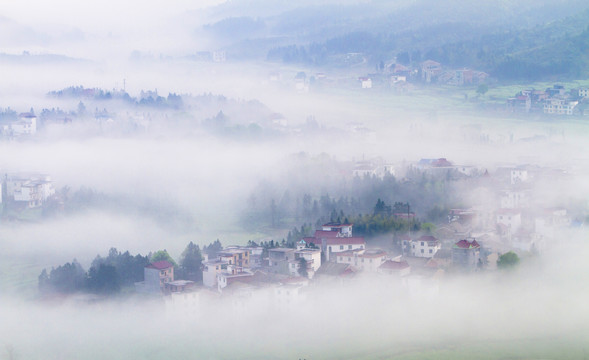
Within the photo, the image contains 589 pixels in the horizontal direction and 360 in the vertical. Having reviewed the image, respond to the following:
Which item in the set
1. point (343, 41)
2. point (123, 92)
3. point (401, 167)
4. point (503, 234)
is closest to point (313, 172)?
point (401, 167)

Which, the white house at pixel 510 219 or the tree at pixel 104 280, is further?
the white house at pixel 510 219

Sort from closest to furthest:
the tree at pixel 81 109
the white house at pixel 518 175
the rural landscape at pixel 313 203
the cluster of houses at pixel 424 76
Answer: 1. the rural landscape at pixel 313 203
2. the white house at pixel 518 175
3. the tree at pixel 81 109
4. the cluster of houses at pixel 424 76

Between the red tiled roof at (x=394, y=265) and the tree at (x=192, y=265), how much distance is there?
3.08m

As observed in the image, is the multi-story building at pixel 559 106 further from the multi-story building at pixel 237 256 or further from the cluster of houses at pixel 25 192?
the multi-story building at pixel 237 256

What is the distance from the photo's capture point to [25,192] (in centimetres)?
2794

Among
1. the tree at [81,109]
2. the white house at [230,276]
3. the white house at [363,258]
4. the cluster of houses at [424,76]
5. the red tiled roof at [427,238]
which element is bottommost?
the white house at [230,276]

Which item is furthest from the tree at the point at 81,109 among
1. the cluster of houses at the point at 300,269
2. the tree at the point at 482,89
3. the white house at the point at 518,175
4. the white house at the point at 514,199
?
the cluster of houses at the point at 300,269

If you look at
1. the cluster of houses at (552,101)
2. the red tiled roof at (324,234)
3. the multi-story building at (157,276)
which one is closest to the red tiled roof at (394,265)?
the red tiled roof at (324,234)

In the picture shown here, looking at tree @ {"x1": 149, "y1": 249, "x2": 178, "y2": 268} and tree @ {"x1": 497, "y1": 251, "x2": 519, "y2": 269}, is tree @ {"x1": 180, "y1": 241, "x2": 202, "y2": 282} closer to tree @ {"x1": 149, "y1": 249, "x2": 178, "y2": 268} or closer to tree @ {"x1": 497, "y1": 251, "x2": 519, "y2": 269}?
tree @ {"x1": 149, "y1": 249, "x2": 178, "y2": 268}

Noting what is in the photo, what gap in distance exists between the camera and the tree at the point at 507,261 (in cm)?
1966

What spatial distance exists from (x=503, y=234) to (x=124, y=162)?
50.4ft

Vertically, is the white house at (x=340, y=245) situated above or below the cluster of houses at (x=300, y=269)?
above

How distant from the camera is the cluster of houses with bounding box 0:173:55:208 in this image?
27797 millimetres

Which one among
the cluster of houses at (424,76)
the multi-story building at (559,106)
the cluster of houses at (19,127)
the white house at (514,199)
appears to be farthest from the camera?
the cluster of houses at (424,76)
